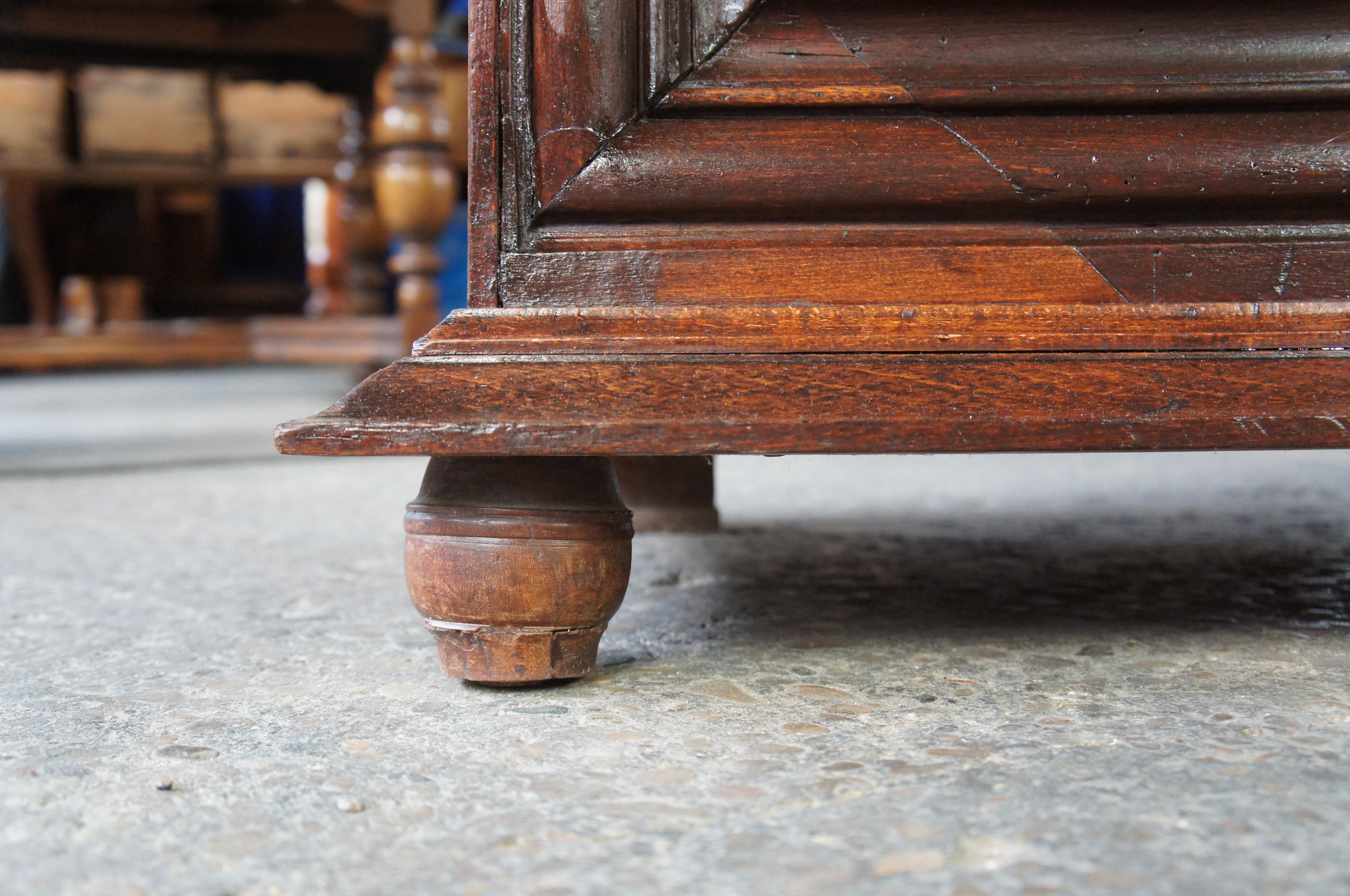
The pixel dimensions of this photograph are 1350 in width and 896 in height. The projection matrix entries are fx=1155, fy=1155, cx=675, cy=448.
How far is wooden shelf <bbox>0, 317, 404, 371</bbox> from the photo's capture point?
251 centimetres

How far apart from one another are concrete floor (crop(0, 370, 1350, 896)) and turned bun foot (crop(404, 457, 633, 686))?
0.03m

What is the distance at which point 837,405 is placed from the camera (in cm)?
58

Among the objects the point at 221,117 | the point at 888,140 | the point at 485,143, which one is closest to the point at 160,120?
the point at 221,117

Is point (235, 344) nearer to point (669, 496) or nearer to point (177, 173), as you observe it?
point (177, 173)

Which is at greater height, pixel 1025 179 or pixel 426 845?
pixel 1025 179

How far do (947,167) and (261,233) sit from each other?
21.8 feet

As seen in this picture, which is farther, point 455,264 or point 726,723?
point 455,264

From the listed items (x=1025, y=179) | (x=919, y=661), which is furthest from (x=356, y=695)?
(x=1025, y=179)

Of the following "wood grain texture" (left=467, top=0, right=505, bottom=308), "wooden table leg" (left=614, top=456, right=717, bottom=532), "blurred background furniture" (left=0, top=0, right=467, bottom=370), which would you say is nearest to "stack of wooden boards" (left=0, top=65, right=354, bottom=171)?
"blurred background furniture" (left=0, top=0, right=467, bottom=370)

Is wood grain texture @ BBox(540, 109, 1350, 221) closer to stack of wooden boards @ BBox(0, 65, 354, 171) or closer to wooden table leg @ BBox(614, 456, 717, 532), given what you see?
wooden table leg @ BBox(614, 456, 717, 532)

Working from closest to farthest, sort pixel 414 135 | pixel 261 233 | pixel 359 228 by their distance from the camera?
pixel 414 135 < pixel 359 228 < pixel 261 233

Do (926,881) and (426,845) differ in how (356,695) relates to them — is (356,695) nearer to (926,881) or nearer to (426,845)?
(426,845)

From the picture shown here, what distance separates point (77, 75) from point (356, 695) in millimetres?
2329

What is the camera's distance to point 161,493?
1.45 metres
